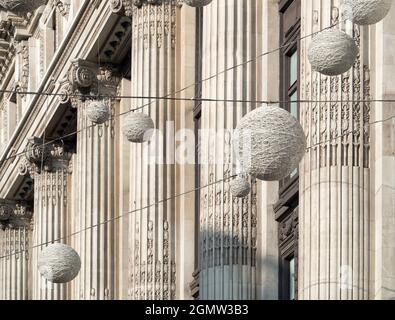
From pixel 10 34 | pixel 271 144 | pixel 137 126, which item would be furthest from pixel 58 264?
pixel 10 34

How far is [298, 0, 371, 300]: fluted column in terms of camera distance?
3077 centimetres

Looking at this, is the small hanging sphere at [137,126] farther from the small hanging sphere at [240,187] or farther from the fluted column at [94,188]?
the fluted column at [94,188]

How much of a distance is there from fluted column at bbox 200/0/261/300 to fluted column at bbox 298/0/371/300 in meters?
4.24

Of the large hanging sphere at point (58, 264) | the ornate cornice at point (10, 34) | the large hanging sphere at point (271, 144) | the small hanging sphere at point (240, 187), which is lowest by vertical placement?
the large hanging sphere at point (58, 264)

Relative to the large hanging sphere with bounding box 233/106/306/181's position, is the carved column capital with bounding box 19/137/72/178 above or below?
above

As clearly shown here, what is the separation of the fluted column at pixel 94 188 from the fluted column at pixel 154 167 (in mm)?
4434

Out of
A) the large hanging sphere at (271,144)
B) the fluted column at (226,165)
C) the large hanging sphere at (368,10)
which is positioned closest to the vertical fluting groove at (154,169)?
the fluted column at (226,165)

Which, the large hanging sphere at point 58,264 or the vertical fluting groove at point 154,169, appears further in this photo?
the vertical fluting groove at point 154,169

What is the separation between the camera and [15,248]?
60875 mm

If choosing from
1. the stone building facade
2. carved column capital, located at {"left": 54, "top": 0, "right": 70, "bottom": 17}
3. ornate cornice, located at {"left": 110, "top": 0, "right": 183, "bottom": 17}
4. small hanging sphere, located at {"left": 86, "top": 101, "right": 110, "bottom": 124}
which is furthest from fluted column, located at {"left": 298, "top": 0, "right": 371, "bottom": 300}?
carved column capital, located at {"left": 54, "top": 0, "right": 70, "bottom": 17}

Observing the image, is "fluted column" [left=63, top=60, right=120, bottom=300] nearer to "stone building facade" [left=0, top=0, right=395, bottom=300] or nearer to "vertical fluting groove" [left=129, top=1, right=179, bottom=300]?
"stone building facade" [left=0, top=0, right=395, bottom=300]

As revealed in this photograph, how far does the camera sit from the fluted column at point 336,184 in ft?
101

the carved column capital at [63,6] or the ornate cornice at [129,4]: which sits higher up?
the carved column capital at [63,6]

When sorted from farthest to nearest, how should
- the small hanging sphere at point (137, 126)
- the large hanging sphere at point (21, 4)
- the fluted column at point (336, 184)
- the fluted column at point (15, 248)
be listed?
the fluted column at point (15, 248) < the small hanging sphere at point (137, 126) < the fluted column at point (336, 184) < the large hanging sphere at point (21, 4)
